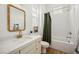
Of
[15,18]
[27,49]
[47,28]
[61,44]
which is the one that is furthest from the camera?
[61,44]

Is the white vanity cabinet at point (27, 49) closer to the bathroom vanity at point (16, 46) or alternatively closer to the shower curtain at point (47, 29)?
the bathroom vanity at point (16, 46)

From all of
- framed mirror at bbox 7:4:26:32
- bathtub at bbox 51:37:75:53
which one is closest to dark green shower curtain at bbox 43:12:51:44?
bathtub at bbox 51:37:75:53

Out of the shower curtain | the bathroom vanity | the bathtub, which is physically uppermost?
the shower curtain

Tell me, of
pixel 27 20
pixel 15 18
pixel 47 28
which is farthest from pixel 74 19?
pixel 15 18

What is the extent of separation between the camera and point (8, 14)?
1.14 metres

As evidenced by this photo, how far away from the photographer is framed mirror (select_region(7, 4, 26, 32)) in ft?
→ 3.82

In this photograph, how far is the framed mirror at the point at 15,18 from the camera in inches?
45.9

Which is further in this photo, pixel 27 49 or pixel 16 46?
pixel 27 49

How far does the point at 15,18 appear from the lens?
4.11ft

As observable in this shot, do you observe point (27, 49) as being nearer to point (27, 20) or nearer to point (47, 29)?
point (47, 29)

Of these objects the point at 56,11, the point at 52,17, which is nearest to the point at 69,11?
the point at 56,11

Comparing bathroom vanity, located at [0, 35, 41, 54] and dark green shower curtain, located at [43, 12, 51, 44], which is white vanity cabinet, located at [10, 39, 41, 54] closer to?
bathroom vanity, located at [0, 35, 41, 54]
